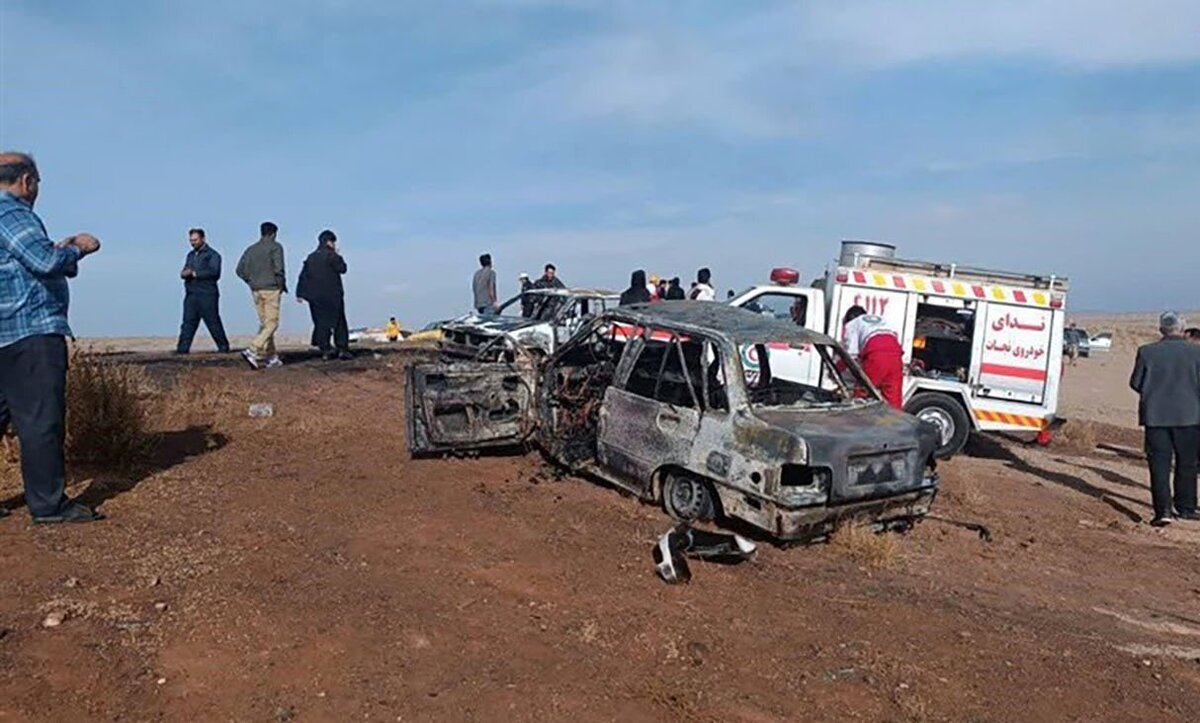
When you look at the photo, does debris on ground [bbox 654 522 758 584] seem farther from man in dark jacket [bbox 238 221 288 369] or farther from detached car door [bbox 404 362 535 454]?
man in dark jacket [bbox 238 221 288 369]

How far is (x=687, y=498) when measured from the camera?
263 inches

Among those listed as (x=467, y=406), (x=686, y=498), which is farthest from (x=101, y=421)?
(x=686, y=498)

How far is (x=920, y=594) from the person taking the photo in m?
5.53

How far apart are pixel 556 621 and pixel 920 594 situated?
232 cm

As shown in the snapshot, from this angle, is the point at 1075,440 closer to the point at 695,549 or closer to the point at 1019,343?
the point at 1019,343

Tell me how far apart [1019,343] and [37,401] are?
1007 centimetres

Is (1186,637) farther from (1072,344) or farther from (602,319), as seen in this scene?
(1072,344)

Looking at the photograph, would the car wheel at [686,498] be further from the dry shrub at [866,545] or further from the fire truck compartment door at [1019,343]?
the fire truck compartment door at [1019,343]

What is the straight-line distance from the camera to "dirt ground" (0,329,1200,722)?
3.80m

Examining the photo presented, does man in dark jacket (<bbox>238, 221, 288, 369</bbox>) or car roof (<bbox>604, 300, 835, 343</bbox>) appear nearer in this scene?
car roof (<bbox>604, 300, 835, 343</bbox>)

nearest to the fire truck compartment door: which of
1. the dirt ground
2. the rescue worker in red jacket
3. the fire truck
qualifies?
the fire truck

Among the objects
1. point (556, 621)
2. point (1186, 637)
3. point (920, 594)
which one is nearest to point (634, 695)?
point (556, 621)

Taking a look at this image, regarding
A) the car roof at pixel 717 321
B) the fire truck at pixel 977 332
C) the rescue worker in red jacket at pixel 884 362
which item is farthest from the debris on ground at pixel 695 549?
the fire truck at pixel 977 332

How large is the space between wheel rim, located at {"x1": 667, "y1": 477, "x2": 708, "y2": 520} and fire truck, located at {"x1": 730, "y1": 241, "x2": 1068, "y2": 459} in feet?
15.9
